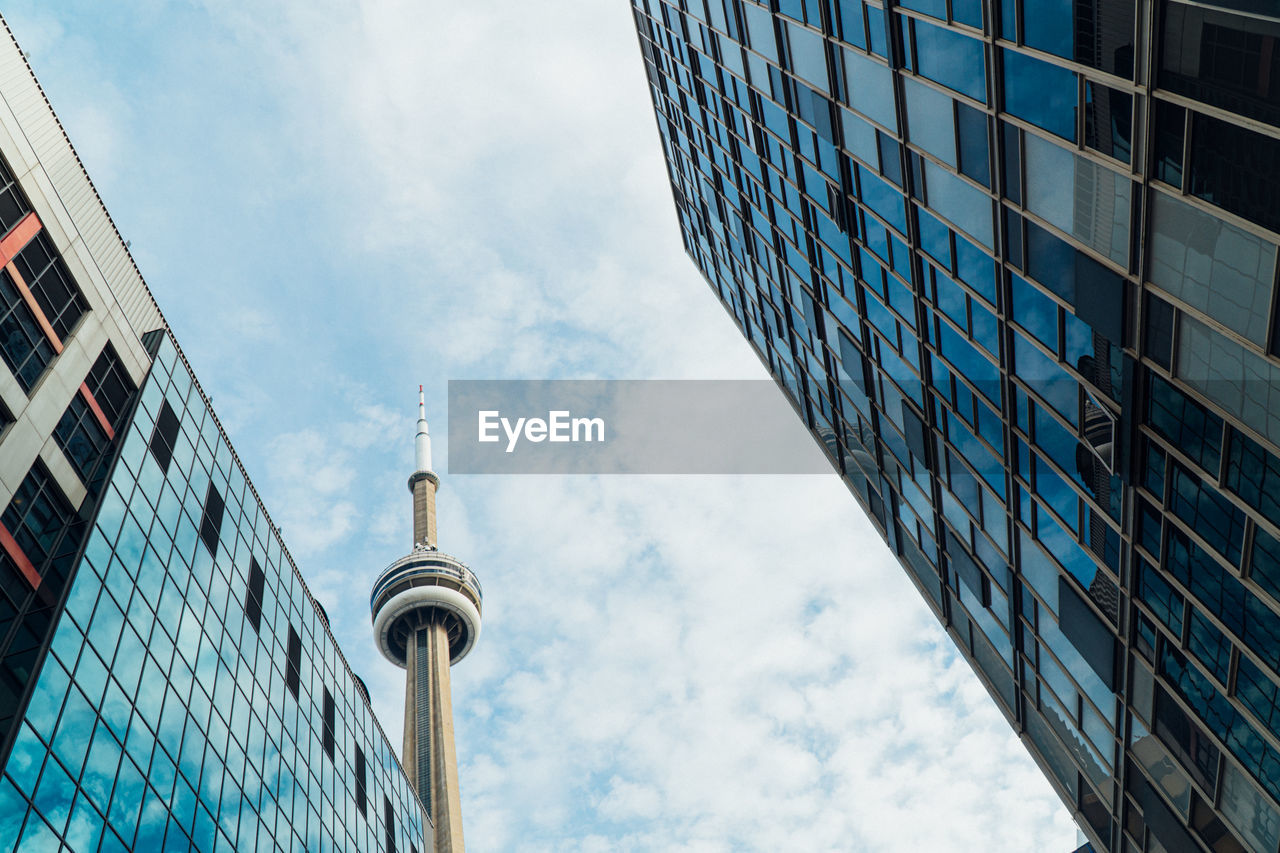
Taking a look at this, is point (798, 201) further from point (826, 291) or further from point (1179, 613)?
point (1179, 613)

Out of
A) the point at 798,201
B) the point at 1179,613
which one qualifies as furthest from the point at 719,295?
the point at 1179,613

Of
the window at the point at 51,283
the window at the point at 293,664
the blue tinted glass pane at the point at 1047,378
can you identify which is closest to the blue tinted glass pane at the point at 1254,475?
the blue tinted glass pane at the point at 1047,378

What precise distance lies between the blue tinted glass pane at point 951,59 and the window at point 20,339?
23.4 m

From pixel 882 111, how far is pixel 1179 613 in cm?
1068

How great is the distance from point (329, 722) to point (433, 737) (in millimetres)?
64909

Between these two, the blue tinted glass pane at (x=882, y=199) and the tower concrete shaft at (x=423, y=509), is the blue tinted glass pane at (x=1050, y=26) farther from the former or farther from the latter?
the tower concrete shaft at (x=423, y=509)

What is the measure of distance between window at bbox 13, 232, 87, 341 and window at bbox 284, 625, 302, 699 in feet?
54.8

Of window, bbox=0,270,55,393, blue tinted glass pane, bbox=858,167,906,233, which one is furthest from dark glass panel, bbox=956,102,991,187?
window, bbox=0,270,55,393

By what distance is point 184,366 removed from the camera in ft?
121

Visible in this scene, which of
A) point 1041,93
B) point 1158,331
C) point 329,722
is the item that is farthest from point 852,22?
point 329,722

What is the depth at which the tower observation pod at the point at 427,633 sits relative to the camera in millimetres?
103438

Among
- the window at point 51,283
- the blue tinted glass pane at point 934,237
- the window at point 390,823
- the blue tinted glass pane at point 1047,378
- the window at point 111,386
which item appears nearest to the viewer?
the blue tinted glass pane at point 1047,378

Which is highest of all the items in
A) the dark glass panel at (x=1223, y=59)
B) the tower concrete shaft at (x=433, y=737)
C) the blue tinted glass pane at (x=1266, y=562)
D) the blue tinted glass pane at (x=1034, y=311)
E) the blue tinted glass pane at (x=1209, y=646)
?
the tower concrete shaft at (x=433, y=737)

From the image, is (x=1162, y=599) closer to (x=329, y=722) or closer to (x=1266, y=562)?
(x=1266, y=562)
